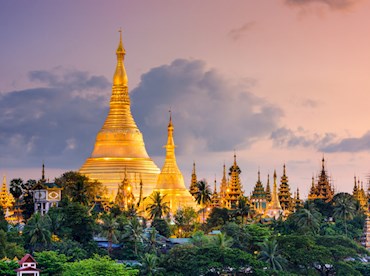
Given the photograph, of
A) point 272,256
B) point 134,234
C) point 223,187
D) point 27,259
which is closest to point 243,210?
point 134,234

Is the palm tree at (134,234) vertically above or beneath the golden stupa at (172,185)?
beneath

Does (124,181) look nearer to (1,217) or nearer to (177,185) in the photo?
(177,185)

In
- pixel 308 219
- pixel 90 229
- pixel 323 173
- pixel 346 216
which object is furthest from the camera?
pixel 323 173

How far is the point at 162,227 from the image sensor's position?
99.2m

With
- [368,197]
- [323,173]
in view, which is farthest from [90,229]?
[368,197]

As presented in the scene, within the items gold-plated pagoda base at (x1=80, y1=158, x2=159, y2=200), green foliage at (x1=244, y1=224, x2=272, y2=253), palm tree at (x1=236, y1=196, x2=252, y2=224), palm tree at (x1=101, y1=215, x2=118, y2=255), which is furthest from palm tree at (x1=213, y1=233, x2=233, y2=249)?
gold-plated pagoda base at (x1=80, y1=158, x2=159, y2=200)

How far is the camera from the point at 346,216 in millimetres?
110938

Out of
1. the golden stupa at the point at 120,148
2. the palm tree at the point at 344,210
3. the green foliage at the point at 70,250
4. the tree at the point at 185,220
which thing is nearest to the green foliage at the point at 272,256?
the green foliage at the point at 70,250

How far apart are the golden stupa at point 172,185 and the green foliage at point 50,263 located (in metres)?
46.5

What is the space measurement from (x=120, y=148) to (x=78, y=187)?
28.0 meters

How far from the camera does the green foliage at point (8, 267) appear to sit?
7356 centimetres

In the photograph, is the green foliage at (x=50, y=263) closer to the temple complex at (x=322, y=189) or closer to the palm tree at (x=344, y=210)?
the palm tree at (x=344, y=210)

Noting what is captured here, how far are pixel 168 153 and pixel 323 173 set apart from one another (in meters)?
24.0

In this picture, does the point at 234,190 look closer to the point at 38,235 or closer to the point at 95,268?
the point at 38,235
